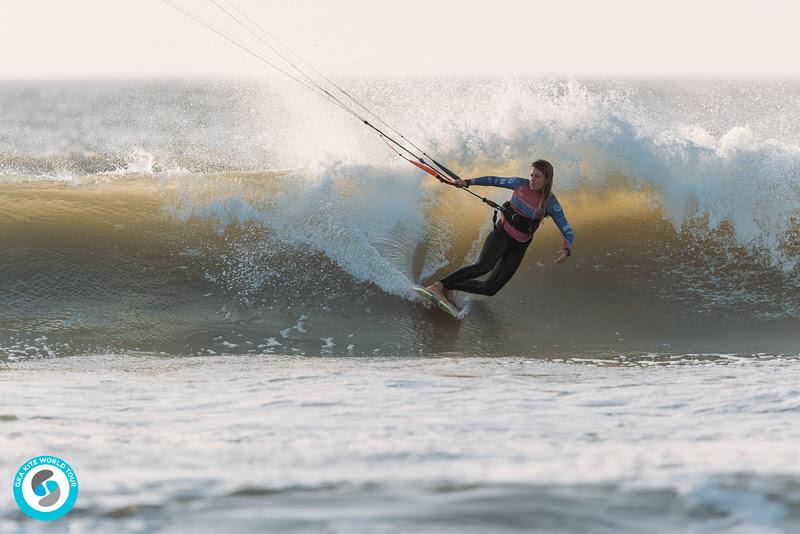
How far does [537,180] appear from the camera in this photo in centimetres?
618

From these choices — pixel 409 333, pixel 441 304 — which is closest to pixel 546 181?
pixel 441 304

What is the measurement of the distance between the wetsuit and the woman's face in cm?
8

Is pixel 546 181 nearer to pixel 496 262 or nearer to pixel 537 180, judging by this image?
pixel 537 180

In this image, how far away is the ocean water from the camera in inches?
101

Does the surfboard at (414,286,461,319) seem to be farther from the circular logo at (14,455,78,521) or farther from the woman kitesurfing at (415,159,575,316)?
the circular logo at (14,455,78,521)

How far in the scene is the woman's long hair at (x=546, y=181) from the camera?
20.3 ft

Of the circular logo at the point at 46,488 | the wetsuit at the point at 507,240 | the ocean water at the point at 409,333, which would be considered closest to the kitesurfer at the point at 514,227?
the wetsuit at the point at 507,240

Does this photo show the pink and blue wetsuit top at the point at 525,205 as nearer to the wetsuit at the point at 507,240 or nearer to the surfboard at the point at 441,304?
the wetsuit at the point at 507,240

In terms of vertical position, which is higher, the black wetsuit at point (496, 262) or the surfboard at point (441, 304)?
the black wetsuit at point (496, 262)

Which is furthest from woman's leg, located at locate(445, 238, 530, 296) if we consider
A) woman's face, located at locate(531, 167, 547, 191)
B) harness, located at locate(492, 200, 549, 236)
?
woman's face, located at locate(531, 167, 547, 191)

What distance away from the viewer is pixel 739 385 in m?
4.34

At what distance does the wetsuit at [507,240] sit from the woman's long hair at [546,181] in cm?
2

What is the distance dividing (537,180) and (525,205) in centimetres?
24

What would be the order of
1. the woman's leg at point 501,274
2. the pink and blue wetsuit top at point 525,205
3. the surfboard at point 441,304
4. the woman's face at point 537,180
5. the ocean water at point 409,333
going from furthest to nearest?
the surfboard at point 441,304 → the woman's leg at point 501,274 → the pink and blue wetsuit top at point 525,205 → the woman's face at point 537,180 → the ocean water at point 409,333
